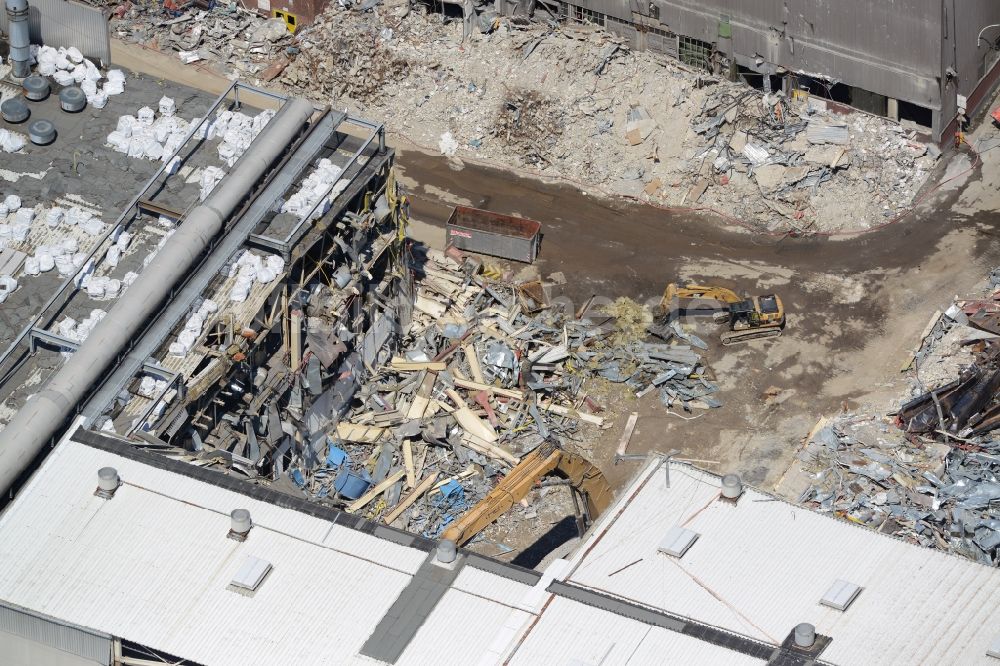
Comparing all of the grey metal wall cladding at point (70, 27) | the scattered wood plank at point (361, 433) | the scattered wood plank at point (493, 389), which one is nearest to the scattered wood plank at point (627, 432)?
the scattered wood plank at point (493, 389)

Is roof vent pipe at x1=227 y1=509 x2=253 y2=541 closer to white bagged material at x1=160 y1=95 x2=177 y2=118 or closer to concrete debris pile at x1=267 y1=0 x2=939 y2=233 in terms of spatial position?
white bagged material at x1=160 y1=95 x2=177 y2=118

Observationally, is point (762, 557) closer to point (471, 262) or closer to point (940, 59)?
point (471, 262)

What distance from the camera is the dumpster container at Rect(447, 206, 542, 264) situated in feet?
192

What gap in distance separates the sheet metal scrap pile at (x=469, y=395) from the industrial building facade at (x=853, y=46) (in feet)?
45.4

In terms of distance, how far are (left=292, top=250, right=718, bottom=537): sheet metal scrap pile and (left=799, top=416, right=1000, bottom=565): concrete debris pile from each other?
16.8 ft

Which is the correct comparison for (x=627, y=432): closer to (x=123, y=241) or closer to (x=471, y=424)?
(x=471, y=424)

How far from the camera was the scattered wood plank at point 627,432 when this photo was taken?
51.3 metres

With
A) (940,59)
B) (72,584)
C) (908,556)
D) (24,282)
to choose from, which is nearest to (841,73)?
(940,59)

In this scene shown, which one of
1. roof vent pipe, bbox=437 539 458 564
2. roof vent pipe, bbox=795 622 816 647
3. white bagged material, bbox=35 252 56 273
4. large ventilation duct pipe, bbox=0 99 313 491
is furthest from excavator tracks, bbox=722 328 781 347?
white bagged material, bbox=35 252 56 273

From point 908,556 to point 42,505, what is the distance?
2098cm

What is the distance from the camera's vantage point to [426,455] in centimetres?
4966

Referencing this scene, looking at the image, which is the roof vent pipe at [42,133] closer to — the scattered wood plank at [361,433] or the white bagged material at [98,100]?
the white bagged material at [98,100]

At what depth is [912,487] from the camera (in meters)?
47.5

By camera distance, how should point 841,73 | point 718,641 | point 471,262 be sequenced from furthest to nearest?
point 841,73 < point 471,262 < point 718,641
